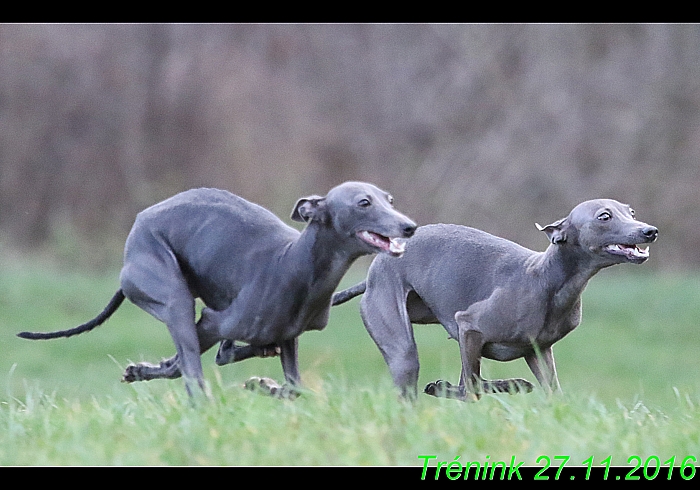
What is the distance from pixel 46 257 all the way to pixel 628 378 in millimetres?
12539

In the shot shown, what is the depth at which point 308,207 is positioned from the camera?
21.8 feet

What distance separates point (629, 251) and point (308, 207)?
6.07 feet

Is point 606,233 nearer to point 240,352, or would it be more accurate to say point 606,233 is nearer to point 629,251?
point 629,251

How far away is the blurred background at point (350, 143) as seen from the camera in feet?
77.6

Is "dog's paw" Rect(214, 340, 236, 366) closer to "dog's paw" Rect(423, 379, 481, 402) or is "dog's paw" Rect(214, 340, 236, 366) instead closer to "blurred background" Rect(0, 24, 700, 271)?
"dog's paw" Rect(423, 379, 481, 402)

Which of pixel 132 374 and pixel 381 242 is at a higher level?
pixel 381 242

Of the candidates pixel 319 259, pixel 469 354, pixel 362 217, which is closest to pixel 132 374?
pixel 319 259

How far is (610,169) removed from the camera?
78.8ft

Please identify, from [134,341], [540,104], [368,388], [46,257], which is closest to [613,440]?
[368,388]

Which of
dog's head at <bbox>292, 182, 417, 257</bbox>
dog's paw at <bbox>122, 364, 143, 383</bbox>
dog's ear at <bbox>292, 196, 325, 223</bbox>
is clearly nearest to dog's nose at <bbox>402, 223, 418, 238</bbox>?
dog's head at <bbox>292, 182, 417, 257</bbox>

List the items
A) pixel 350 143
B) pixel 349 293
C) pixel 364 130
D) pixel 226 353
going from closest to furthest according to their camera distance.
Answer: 1. pixel 226 353
2. pixel 349 293
3. pixel 350 143
4. pixel 364 130

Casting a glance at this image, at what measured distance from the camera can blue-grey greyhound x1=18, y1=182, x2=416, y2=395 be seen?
657 cm

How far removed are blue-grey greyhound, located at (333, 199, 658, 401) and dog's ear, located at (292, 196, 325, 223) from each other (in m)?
0.80

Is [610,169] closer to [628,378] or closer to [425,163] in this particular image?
[425,163]
